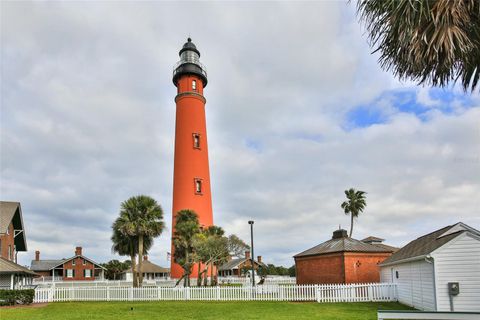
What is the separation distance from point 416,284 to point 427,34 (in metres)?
13.7

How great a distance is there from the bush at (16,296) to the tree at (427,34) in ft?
77.8

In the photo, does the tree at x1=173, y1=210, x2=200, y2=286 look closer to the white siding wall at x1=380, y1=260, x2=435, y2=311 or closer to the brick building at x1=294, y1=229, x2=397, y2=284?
the brick building at x1=294, y1=229, x2=397, y2=284

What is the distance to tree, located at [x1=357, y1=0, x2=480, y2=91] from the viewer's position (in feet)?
23.0

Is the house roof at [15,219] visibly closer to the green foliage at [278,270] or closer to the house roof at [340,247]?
the house roof at [340,247]

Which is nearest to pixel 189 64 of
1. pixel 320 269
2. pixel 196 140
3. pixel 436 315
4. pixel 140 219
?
→ pixel 196 140

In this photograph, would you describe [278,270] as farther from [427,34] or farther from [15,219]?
[427,34]

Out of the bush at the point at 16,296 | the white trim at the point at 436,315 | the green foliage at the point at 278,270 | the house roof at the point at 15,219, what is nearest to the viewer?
the white trim at the point at 436,315

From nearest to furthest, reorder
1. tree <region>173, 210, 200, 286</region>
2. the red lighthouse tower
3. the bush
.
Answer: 1. the bush
2. tree <region>173, 210, 200, 286</region>
3. the red lighthouse tower

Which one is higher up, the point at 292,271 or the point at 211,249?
the point at 211,249

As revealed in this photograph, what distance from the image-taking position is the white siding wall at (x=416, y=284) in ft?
51.8

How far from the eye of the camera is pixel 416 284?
58.1 feet

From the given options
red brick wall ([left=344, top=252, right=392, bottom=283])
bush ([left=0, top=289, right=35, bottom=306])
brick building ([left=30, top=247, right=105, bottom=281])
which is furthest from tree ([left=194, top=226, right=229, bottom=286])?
brick building ([left=30, top=247, right=105, bottom=281])

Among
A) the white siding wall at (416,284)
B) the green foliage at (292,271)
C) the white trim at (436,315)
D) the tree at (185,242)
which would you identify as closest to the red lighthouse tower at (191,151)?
the tree at (185,242)

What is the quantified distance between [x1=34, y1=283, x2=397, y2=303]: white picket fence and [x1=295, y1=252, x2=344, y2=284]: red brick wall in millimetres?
4744
